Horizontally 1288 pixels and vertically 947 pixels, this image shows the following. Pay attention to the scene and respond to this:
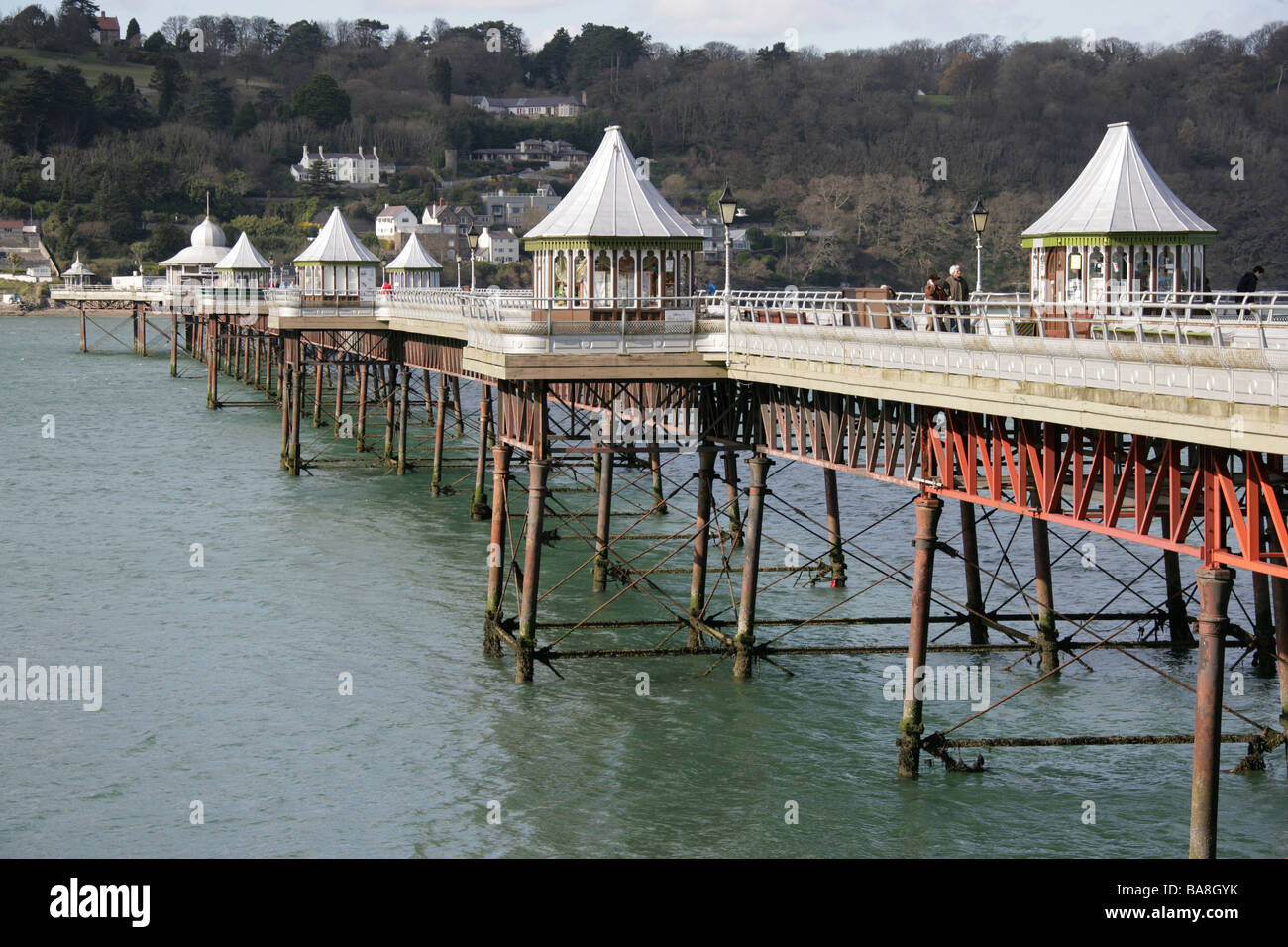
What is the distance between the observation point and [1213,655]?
55.0 feet

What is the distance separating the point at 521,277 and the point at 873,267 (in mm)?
38211

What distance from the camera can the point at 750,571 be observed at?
27.8m

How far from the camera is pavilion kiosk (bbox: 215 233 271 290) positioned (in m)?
97.9

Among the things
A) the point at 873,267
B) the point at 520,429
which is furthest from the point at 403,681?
the point at 873,267

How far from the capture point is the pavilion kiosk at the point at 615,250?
105 ft

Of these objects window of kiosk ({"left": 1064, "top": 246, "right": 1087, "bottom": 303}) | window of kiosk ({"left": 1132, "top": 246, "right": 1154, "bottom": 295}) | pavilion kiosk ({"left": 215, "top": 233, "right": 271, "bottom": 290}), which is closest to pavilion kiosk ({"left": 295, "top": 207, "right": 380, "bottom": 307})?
pavilion kiosk ({"left": 215, "top": 233, "right": 271, "bottom": 290})

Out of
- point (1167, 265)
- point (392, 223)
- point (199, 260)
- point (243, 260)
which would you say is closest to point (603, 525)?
point (1167, 265)

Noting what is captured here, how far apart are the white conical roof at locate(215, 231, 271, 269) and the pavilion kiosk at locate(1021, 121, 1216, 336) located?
72.7 metres

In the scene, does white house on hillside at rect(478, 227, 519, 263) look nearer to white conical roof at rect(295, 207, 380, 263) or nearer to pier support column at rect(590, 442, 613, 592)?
white conical roof at rect(295, 207, 380, 263)

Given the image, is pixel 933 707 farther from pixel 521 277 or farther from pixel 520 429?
pixel 521 277

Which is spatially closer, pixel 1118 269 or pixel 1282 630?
pixel 1282 630

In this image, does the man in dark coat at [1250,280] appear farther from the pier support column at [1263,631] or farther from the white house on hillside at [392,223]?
the white house on hillside at [392,223]

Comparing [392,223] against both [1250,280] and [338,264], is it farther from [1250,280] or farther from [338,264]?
[1250,280]

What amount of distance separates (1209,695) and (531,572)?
1371cm
